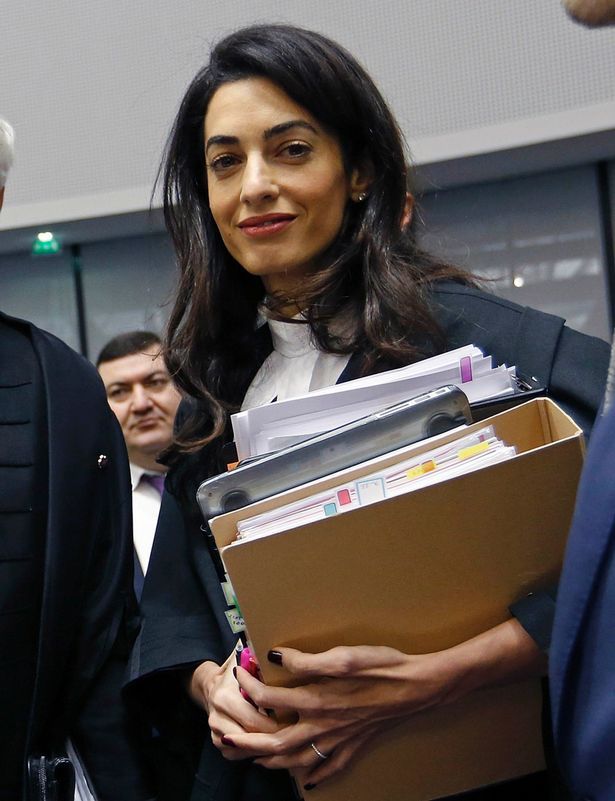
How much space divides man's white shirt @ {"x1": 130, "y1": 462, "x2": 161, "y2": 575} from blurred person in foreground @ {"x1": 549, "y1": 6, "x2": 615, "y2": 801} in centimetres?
232

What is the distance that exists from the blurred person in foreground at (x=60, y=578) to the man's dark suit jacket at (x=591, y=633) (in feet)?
2.94

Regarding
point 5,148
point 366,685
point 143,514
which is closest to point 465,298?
Result: point 366,685

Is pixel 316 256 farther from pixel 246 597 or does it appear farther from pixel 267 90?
pixel 246 597

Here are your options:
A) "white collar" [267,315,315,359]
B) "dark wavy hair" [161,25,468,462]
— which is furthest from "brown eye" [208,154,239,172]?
"white collar" [267,315,315,359]

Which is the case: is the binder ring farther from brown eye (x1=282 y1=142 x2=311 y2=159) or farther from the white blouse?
brown eye (x1=282 y1=142 x2=311 y2=159)

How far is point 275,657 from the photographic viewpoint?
1062 millimetres

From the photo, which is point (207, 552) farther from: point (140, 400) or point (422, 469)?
point (140, 400)

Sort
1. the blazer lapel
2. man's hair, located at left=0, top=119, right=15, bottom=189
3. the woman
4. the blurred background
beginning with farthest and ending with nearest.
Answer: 1. the blurred background
2. man's hair, located at left=0, top=119, right=15, bottom=189
3. the woman
4. the blazer lapel

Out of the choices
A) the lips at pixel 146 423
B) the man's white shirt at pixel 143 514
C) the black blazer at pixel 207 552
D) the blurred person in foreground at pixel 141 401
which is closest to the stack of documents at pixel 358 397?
the black blazer at pixel 207 552

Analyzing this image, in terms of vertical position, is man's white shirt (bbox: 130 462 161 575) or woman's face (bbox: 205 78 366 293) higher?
woman's face (bbox: 205 78 366 293)

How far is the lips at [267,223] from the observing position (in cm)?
143

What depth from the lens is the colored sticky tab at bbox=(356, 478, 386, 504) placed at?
3.36 feet

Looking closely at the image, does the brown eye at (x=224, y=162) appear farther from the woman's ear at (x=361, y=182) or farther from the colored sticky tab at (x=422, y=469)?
the colored sticky tab at (x=422, y=469)

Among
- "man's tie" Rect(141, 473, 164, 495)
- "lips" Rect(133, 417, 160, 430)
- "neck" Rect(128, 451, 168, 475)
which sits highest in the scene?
"lips" Rect(133, 417, 160, 430)
